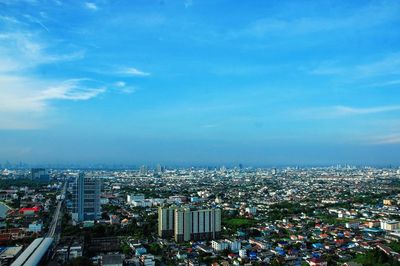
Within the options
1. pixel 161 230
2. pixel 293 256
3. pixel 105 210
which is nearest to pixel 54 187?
pixel 105 210

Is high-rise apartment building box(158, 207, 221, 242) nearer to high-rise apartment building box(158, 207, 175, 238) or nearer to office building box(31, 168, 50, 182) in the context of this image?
high-rise apartment building box(158, 207, 175, 238)

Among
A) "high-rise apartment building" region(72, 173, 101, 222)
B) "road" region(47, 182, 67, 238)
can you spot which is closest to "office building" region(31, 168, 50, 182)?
"road" region(47, 182, 67, 238)

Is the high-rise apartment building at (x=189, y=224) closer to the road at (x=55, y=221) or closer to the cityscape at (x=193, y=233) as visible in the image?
the cityscape at (x=193, y=233)

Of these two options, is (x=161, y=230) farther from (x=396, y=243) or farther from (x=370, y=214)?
(x=370, y=214)

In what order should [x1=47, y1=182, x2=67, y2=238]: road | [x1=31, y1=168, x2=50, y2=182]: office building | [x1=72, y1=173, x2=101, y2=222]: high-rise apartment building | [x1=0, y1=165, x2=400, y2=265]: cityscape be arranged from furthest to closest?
[x1=31, y1=168, x2=50, y2=182]: office building < [x1=72, y1=173, x2=101, y2=222]: high-rise apartment building < [x1=47, y1=182, x2=67, y2=238]: road < [x1=0, y1=165, x2=400, y2=265]: cityscape

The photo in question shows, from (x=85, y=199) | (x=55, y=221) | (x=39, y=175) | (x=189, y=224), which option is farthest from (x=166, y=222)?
(x=39, y=175)

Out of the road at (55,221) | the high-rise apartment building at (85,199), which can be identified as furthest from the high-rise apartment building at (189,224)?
the high-rise apartment building at (85,199)
